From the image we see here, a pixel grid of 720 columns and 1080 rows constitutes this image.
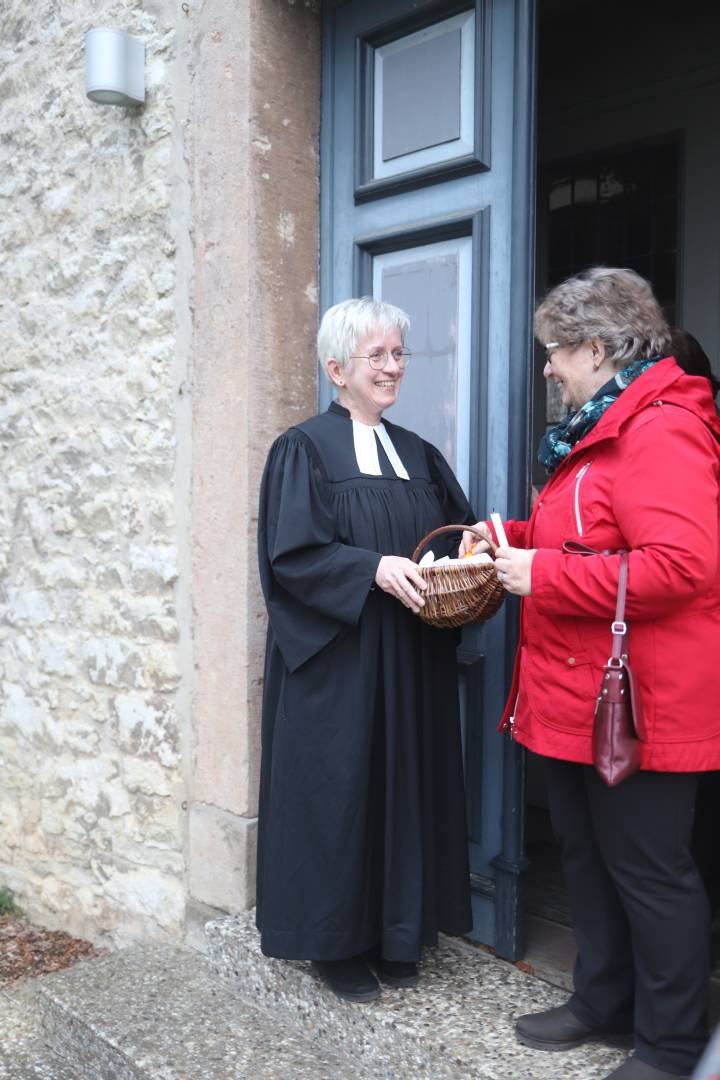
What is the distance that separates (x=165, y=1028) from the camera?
2.94m

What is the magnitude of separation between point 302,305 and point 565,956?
87.1 inches

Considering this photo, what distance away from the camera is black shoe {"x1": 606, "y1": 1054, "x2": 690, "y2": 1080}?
2221 mm

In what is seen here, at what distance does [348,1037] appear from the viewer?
2.75 meters

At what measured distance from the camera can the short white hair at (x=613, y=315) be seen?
2.30 metres

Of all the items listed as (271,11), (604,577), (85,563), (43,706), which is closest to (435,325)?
(271,11)

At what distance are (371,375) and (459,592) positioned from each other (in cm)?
71

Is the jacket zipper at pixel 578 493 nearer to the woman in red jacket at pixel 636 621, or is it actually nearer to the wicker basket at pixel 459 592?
the woman in red jacket at pixel 636 621

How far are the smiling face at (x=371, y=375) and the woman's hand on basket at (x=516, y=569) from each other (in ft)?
2.37

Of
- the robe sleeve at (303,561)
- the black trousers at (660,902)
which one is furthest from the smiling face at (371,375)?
the black trousers at (660,902)

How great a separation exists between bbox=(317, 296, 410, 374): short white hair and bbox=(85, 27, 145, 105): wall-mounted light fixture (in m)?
1.34

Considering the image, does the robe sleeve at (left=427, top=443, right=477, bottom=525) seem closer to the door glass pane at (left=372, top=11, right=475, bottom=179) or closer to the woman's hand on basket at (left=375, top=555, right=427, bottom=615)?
the woman's hand on basket at (left=375, top=555, right=427, bottom=615)

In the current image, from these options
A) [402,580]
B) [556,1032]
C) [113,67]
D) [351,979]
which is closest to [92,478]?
[113,67]

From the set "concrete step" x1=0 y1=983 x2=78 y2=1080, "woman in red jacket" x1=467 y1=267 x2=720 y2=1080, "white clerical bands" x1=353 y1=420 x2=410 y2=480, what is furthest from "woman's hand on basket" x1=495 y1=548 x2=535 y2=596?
"concrete step" x1=0 y1=983 x2=78 y2=1080

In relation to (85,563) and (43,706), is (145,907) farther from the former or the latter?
(85,563)
